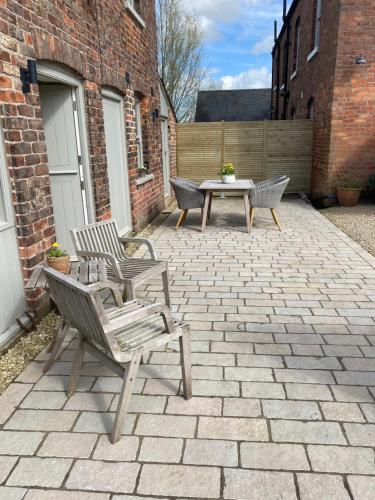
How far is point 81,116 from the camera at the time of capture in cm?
455

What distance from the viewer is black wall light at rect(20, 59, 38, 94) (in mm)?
3127

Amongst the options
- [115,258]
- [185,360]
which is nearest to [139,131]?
[115,258]

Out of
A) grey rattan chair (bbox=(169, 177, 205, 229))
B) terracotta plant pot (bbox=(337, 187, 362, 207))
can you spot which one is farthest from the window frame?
grey rattan chair (bbox=(169, 177, 205, 229))

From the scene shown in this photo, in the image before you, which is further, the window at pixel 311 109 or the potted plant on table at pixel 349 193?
the window at pixel 311 109

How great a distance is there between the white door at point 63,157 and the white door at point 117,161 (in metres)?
0.88

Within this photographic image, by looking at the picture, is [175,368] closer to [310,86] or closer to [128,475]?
[128,475]

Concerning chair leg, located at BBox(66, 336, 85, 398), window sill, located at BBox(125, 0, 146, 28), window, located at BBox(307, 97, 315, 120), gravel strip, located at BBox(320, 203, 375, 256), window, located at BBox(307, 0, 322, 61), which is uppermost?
window, located at BBox(307, 0, 322, 61)

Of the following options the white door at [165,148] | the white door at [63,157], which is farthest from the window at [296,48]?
the white door at [63,157]

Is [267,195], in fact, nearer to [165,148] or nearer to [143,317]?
[165,148]

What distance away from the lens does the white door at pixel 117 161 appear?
5579 millimetres

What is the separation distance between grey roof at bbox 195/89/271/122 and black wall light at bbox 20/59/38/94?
78.7 ft

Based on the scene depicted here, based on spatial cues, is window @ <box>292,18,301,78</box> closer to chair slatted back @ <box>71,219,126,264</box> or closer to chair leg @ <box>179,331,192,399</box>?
chair slatted back @ <box>71,219,126,264</box>

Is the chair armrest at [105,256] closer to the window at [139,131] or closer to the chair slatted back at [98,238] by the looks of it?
the chair slatted back at [98,238]

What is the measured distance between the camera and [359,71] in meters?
8.36
